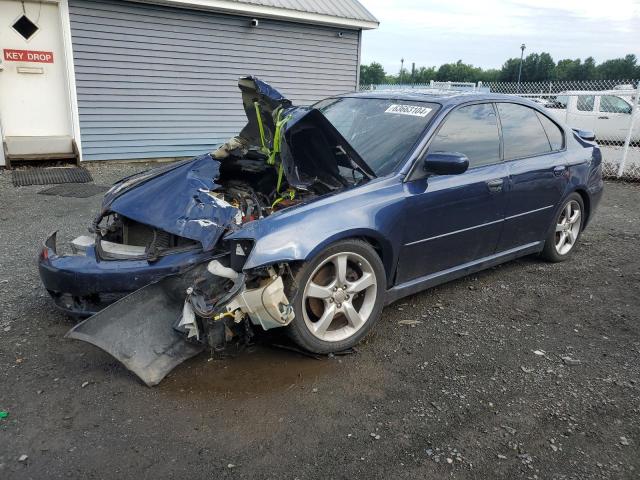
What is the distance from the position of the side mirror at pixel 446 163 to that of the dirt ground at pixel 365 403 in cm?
112

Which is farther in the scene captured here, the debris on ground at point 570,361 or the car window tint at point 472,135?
the car window tint at point 472,135

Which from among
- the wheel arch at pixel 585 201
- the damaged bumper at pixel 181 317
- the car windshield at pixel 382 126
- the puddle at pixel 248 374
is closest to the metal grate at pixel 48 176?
the car windshield at pixel 382 126

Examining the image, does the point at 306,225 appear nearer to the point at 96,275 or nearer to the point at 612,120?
the point at 96,275

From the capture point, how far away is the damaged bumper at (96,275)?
318cm

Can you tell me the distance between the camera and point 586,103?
15250 mm

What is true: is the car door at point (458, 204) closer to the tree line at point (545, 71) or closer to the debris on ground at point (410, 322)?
the debris on ground at point (410, 322)

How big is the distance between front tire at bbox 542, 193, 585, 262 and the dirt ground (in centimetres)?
93

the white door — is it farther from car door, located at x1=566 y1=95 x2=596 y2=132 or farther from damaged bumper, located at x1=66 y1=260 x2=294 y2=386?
car door, located at x1=566 y1=95 x2=596 y2=132

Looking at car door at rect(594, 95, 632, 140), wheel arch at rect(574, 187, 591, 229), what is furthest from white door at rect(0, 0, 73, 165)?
car door at rect(594, 95, 632, 140)

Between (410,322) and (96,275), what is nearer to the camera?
(96,275)

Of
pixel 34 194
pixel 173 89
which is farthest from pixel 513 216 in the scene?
pixel 173 89

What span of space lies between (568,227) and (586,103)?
1194 centimetres

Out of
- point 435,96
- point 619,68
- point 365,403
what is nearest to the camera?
point 365,403

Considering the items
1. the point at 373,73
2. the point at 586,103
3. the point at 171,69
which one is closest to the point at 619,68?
the point at 373,73
